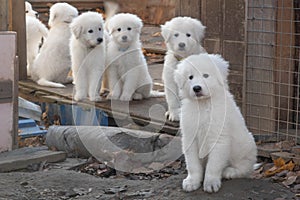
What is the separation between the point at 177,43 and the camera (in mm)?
7105

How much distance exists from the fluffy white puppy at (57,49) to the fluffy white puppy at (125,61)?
4.52 ft

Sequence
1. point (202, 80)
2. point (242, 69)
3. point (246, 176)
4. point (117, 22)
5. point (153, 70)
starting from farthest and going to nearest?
point (153, 70)
point (117, 22)
point (242, 69)
point (246, 176)
point (202, 80)

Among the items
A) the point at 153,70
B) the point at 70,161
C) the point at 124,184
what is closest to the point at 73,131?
the point at 70,161

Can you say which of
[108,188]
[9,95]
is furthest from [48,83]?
[108,188]

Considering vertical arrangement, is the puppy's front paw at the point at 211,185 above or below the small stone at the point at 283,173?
above

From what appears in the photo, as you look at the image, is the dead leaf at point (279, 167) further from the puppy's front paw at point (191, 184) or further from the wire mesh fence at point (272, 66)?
the puppy's front paw at point (191, 184)

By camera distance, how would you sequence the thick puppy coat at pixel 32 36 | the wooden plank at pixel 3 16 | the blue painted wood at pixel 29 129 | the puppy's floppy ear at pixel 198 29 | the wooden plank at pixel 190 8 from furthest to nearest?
the thick puppy coat at pixel 32 36 → the blue painted wood at pixel 29 129 → the wooden plank at pixel 3 16 → the wooden plank at pixel 190 8 → the puppy's floppy ear at pixel 198 29

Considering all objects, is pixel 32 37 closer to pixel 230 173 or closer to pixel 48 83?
pixel 48 83

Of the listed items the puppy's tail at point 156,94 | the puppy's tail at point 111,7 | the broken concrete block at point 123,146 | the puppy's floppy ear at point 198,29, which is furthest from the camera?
Result: the puppy's tail at point 111,7

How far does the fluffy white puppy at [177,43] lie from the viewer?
7070mm

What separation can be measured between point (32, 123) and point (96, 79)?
0.99 m

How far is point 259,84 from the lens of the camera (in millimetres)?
6691

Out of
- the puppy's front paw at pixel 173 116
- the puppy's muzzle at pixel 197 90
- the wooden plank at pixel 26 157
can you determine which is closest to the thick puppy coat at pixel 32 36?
the wooden plank at pixel 26 157

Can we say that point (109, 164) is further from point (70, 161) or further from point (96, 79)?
point (96, 79)
